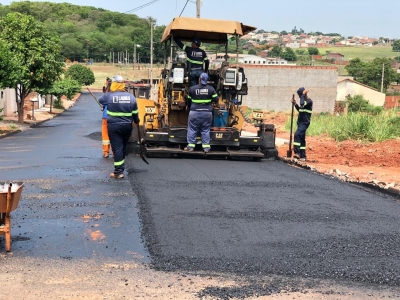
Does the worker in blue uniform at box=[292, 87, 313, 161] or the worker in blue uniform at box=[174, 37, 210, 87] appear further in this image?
the worker in blue uniform at box=[292, 87, 313, 161]

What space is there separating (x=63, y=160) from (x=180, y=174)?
3.18m

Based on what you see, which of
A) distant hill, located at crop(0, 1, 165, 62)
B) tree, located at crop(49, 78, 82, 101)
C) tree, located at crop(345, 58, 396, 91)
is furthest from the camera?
distant hill, located at crop(0, 1, 165, 62)

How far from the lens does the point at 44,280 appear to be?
14.6 feet

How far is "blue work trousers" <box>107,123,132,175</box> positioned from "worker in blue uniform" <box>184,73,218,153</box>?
2.42 metres

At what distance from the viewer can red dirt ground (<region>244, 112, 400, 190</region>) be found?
10.6 meters

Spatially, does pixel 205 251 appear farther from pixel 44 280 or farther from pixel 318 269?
pixel 44 280

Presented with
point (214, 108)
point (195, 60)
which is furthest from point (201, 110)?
point (195, 60)

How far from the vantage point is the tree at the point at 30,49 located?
30.1m

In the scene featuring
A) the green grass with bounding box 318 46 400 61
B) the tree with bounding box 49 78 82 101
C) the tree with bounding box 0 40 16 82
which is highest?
the green grass with bounding box 318 46 400 61

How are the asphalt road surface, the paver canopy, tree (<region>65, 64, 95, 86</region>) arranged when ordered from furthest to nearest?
1. tree (<region>65, 64, 95, 86</region>)
2. the paver canopy
3. the asphalt road surface

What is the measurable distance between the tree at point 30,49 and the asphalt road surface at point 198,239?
2266 centimetres

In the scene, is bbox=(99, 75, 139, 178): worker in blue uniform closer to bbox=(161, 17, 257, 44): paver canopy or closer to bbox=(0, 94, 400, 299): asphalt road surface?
bbox=(0, 94, 400, 299): asphalt road surface

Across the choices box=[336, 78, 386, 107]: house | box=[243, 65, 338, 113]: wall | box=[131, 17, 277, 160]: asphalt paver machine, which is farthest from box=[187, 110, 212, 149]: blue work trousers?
box=[336, 78, 386, 107]: house

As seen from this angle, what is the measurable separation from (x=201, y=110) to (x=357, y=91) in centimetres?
5022
